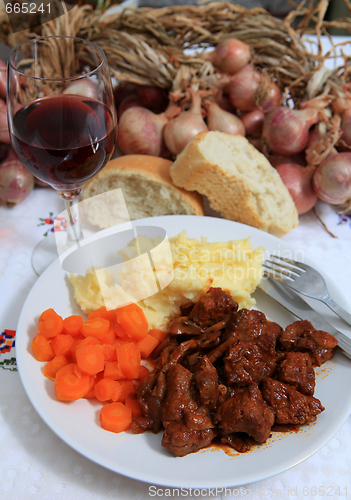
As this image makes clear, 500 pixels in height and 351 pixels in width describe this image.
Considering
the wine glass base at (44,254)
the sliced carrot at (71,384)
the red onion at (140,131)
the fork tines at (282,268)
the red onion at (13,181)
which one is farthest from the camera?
→ the red onion at (140,131)

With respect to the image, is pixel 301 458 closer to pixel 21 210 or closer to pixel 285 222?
pixel 285 222

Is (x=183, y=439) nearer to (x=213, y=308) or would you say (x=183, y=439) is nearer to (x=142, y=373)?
(x=142, y=373)

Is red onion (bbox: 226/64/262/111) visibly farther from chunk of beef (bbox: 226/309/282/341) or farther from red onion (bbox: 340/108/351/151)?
chunk of beef (bbox: 226/309/282/341)

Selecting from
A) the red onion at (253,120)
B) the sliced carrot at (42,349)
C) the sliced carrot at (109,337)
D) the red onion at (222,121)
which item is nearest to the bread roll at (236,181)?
the red onion at (222,121)

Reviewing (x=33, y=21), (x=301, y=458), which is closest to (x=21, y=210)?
(x=33, y=21)

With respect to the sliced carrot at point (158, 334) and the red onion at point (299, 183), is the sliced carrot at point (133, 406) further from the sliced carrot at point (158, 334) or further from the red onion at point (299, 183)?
the red onion at point (299, 183)

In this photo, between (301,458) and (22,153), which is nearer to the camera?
(301,458)
